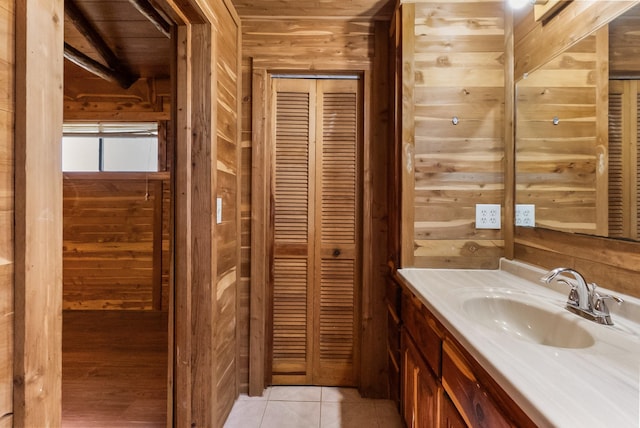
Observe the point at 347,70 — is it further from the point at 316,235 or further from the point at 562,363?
the point at 562,363

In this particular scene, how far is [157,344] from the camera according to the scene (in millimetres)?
2793

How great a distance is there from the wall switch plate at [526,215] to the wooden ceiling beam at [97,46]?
318 cm

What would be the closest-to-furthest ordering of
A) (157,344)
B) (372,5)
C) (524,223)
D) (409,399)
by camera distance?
(409,399) → (524,223) → (372,5) → (157,344)

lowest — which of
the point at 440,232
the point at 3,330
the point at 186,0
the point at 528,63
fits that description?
the point at 3,330

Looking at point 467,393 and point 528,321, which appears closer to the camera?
point 467,393

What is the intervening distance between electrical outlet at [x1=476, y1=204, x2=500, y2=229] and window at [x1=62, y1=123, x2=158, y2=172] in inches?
128

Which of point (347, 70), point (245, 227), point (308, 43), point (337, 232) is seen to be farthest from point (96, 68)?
point (337, 232)

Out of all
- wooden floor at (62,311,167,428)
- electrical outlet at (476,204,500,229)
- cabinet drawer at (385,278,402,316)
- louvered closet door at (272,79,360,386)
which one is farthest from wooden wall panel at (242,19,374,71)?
wooden floor at (62,311,167,428)

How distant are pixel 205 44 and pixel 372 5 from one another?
3.70 ft

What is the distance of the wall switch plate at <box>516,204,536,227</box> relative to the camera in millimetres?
1583

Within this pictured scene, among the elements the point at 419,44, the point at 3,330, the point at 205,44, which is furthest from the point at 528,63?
the point at 3,330

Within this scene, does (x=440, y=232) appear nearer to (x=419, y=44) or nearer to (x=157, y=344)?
(x=419, y=44)

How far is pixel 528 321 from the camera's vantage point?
118 cm

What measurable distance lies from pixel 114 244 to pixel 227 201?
249 cm
